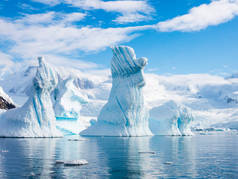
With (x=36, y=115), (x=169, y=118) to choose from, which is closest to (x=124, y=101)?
(x=36, y=115)

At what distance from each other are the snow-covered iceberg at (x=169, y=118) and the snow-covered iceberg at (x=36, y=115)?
1999 cm

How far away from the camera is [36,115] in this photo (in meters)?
31.9

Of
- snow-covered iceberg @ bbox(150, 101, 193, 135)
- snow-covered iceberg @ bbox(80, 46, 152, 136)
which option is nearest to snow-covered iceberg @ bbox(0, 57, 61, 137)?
snow-covered iceberg @ bbox(80, 46, 152, 136)

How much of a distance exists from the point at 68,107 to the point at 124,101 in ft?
33.9

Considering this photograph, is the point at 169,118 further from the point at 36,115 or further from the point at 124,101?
the point at 36,115

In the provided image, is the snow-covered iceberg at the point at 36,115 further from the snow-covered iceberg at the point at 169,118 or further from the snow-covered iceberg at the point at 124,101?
the snow-covered iceberg at the point at 169,118

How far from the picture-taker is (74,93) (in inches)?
1804

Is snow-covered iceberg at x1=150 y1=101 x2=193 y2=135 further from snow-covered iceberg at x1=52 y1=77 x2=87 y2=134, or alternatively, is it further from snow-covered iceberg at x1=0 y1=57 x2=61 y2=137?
snow-covered iceberg at x1=0 y1=57 x2=61 y2=137

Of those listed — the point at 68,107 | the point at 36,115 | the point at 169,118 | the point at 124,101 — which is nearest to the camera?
the point at 36,115

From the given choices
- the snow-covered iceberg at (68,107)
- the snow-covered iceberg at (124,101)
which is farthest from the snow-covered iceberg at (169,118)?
the snow-covered iceberg at (68,107)

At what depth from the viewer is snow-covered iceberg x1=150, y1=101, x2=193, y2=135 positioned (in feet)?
157

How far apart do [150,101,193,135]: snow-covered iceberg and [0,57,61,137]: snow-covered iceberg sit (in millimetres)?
19985

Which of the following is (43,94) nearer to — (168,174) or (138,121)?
(138,121)

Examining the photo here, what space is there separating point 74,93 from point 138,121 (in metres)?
11.3
